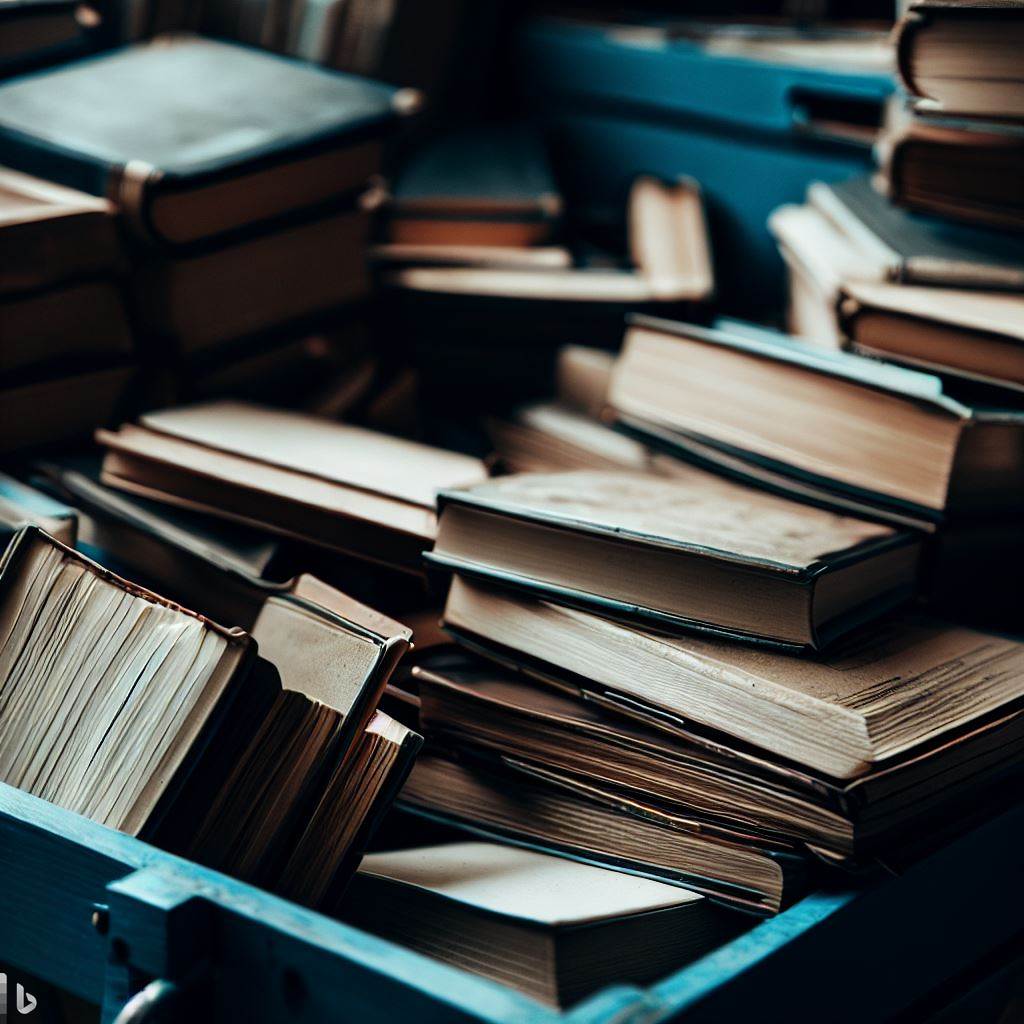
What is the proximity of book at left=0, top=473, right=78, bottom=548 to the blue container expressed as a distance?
98 centimetres

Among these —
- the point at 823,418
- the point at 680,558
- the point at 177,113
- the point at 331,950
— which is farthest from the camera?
the point at 177,113

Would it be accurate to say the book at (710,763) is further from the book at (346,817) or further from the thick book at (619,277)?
the thick book at (619,277)

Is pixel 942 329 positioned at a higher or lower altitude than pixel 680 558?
higher

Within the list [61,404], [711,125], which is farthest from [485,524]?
[711,125]

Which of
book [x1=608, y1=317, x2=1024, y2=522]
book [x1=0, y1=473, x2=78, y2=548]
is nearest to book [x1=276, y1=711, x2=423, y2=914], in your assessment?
book [x1=0, y1=473, x2=78, y2=548]

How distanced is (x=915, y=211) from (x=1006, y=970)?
0.76 meters

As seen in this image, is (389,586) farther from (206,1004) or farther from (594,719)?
(206,1004)

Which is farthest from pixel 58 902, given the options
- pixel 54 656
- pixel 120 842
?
pixel 54 656

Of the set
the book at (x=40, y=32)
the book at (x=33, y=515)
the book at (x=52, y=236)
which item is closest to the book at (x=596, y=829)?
the book at (x=33, y=515)

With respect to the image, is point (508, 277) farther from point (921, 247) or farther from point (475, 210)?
point (921, 247)

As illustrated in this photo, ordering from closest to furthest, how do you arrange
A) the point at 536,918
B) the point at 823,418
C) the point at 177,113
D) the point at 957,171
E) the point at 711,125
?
the point at 536,918
the point at 823,418
the point at 957,171
the point at 177,113
the point at 711,125

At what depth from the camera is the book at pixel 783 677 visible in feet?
2.68

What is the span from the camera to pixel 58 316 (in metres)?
1.23

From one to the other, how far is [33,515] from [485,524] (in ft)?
1.27
